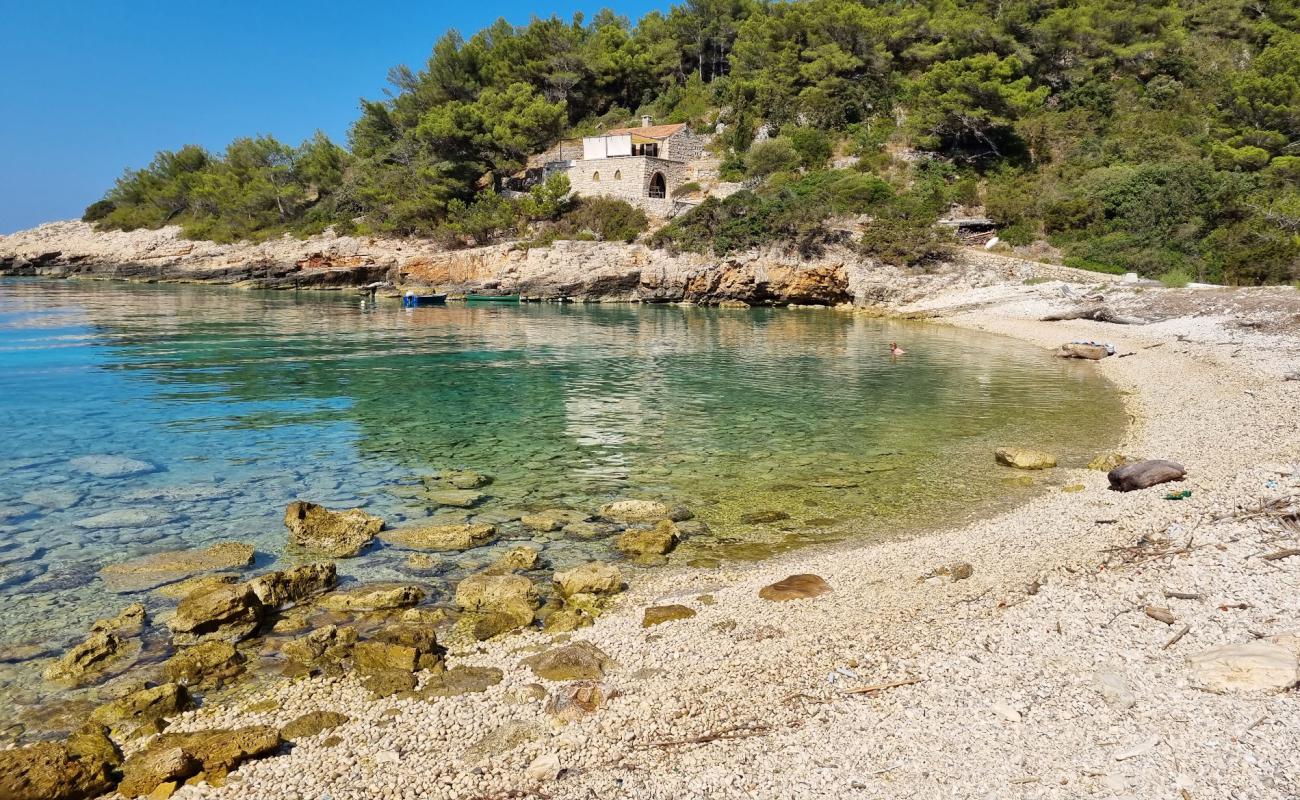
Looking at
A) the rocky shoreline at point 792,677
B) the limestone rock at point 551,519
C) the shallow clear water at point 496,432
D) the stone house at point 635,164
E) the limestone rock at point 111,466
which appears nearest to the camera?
the rocky shoreline at point 792,677

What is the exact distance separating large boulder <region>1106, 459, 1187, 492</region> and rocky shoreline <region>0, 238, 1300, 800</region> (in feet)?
2.54

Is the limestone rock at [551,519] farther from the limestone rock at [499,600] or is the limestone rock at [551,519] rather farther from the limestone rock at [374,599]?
the limestone rock at [374,599]

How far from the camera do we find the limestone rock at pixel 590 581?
7.73 m

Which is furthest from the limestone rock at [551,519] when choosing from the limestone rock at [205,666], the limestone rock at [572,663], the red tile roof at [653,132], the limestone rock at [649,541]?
the red tile roof at [653,132]

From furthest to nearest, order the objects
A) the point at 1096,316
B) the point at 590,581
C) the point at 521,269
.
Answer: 1. the point at 521,269
2. the point at 1096,316
3. the point at 590,581

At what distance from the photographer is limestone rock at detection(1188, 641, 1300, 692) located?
452 centimetres

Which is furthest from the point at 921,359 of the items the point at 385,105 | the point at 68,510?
the point at 385,105

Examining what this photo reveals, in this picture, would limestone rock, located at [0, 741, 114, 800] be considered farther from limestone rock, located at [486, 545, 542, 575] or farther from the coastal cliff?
the coastal cliff

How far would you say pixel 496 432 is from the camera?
15250mm

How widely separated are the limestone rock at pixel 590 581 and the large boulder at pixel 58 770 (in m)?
4.01

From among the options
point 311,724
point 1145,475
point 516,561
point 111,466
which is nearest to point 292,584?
point 516,561

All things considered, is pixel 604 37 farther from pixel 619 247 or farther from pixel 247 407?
pixel 247 407

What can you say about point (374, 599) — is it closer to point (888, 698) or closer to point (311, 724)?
point (311, 724)

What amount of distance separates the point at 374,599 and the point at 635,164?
5972 cm
